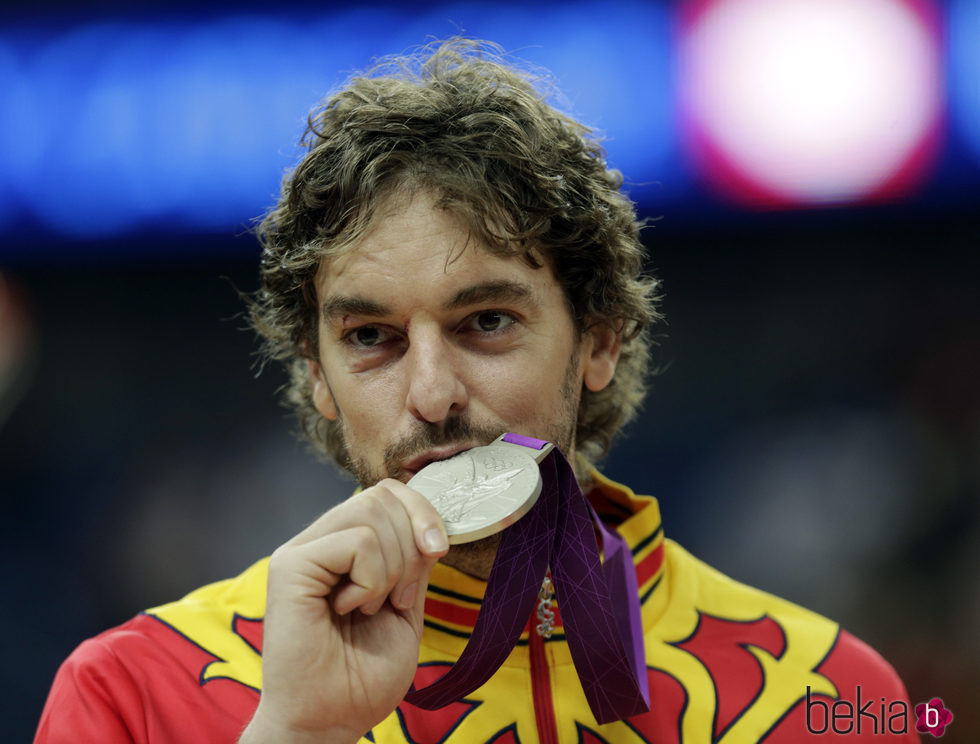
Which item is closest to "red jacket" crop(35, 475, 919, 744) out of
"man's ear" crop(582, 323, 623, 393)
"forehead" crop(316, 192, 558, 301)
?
"man's ear" crop(582, 323, 623, 393)

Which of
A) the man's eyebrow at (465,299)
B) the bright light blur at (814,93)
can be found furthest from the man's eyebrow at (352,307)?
the bright light blur at (814,93)

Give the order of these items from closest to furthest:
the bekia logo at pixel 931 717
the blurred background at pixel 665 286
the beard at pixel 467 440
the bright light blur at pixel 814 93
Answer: the beard at pixel 467 440, the bekia logo at pixel 931 717, the bright light blur at pixel 814 93, the blurred background at pixel 665 286

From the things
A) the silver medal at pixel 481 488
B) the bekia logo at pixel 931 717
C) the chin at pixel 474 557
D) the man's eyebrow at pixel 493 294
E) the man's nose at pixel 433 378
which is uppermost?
the man's eyebrow at pixel 493 294

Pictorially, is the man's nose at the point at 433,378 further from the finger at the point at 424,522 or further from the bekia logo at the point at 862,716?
the bekia logo at the point at 862,716

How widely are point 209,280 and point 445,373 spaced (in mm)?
5634

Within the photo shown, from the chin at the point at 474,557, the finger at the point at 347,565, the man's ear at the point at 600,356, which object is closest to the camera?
the finger at the point at 347,565

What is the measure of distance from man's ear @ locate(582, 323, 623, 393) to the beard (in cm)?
14

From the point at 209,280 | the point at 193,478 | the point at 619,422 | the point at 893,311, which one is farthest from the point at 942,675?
the point at 209,280

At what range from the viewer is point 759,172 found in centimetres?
650

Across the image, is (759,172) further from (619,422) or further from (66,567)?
(66,567)

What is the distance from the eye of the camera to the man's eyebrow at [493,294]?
7.73 feet

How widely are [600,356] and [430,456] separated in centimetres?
76

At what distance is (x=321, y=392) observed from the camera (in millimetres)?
2832

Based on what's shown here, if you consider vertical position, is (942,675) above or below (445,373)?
below
